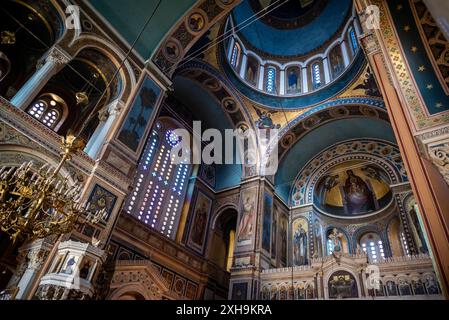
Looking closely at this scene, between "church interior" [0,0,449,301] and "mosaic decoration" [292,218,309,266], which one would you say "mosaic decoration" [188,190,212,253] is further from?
"mosaic decoration" [292,218,309,266]

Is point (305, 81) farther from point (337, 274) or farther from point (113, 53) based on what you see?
point (113, 53)

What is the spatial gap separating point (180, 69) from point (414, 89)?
8.38m

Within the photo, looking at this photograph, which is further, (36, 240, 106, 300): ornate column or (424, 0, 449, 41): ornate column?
(36, 240, 106, 300): ornate column

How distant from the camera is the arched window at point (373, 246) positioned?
12.6 meters

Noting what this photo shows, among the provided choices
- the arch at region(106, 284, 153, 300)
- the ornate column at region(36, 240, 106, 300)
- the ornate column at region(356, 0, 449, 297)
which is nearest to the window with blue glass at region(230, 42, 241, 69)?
the ornate column at region(356, 0, 449, 297)

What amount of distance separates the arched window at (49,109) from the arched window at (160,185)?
3199 millimetres

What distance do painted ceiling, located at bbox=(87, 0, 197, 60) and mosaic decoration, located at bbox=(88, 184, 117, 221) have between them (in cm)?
482

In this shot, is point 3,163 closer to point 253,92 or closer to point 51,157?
point 51,157

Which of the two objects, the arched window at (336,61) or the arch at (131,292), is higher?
the arched window at (336,61)

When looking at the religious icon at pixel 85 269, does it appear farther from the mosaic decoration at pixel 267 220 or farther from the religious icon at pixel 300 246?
the religious icon at pixel 300 246

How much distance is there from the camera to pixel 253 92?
14.3 meters

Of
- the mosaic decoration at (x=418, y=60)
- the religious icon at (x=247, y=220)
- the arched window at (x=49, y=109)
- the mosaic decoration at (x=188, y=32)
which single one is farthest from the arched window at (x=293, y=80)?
the arched window at (x=49, y=109)

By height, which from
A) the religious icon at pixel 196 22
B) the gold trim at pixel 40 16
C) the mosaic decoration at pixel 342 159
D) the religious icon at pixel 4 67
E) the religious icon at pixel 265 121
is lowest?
the religious icon at pixel 4 67

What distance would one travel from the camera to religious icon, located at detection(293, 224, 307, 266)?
12617 mm
